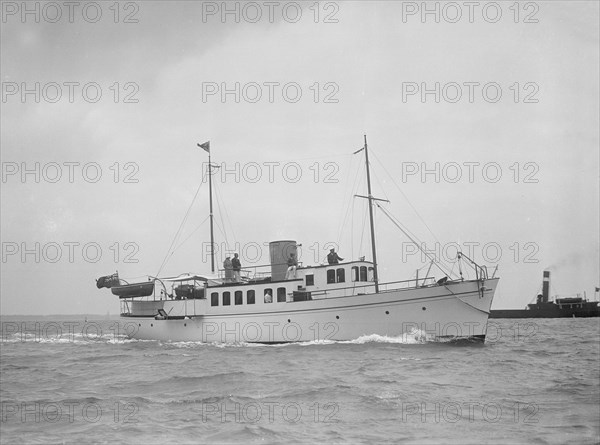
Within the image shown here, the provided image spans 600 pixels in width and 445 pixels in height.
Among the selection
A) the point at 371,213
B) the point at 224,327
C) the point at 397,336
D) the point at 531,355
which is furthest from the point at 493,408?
the point at 224,327

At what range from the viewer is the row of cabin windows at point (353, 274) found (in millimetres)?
31625

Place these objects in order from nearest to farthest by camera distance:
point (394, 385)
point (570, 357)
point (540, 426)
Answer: point (540, 426) → point (394, 385) → point (570, 357)

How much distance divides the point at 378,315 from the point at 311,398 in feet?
46.9

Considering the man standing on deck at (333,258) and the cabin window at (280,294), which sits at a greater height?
the man standing on deck at (333,258)

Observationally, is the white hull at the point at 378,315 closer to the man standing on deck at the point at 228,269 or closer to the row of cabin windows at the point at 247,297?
the row of cabin windows at the point at 247,297

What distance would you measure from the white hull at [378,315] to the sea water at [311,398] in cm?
293

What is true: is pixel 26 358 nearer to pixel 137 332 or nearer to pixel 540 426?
pixel 137 332

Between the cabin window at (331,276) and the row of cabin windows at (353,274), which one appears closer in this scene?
the row of cabin windows at (353,274)

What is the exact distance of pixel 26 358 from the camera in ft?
94.0

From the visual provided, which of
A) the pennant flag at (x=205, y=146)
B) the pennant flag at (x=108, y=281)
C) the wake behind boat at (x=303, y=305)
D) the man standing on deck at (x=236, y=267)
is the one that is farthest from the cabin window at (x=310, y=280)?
the pennant flag at (x=108, y=281)

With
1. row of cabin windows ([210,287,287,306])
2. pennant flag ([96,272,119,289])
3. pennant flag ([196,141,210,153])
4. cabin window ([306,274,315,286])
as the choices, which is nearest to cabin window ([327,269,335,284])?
cabin window ([306,274,315,286])

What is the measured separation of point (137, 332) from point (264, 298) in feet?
34.9

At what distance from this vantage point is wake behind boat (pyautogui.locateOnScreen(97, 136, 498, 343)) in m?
28.8

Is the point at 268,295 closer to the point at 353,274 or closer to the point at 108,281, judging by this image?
the point at 353,274
